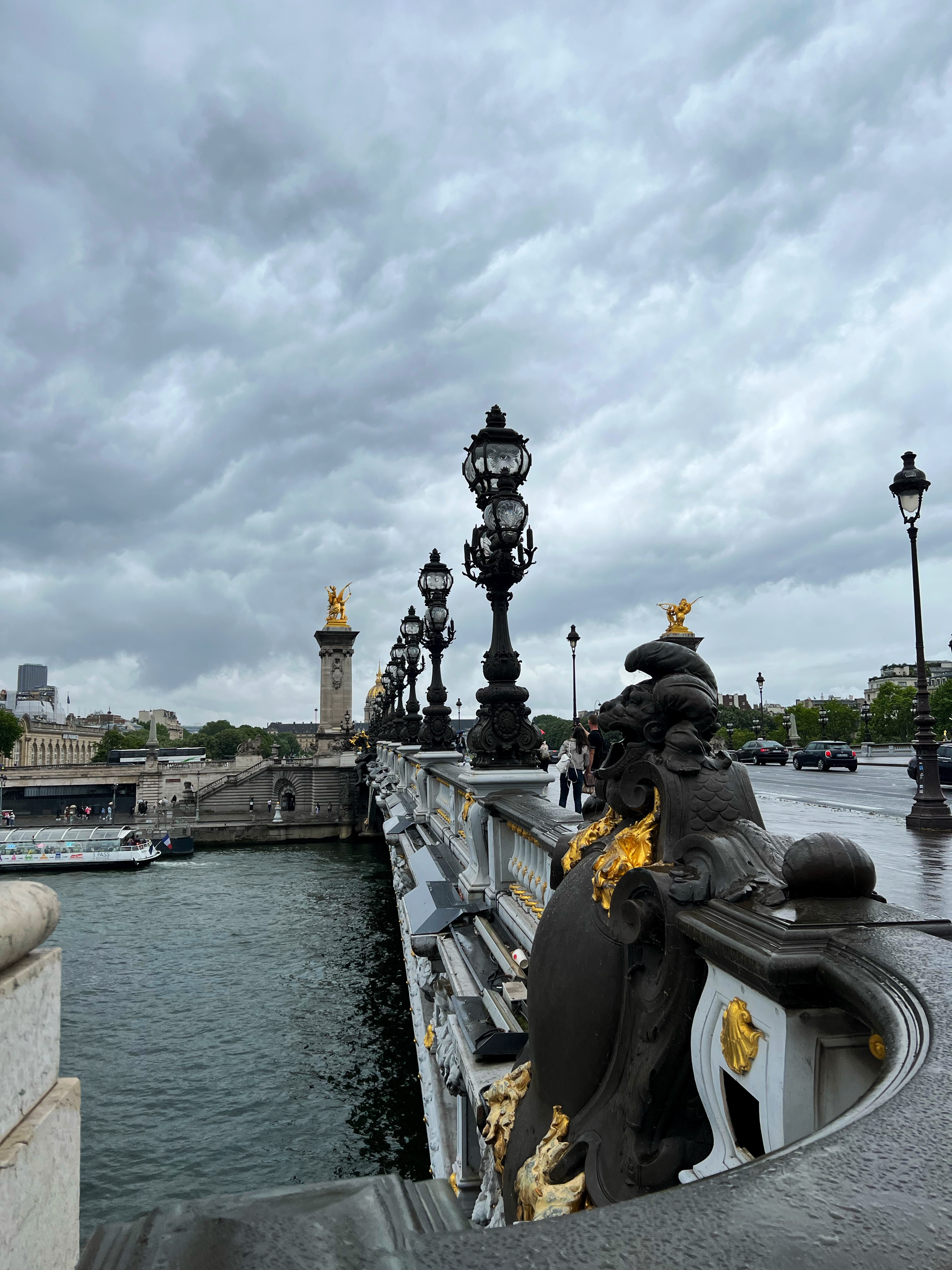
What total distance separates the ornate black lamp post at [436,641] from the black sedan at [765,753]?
29.1 m

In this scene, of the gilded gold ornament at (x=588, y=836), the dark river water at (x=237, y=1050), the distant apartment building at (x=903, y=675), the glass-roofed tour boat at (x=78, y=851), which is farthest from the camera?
the distant apartment building at (x=903, y=675)

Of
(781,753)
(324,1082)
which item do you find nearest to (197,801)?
(781,753)

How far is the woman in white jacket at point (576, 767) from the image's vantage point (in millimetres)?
17172

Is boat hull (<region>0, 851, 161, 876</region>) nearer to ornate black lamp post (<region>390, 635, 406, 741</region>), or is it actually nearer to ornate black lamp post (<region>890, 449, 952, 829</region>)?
ornate black lamp post (<region>390, 635, 406, 741</region>)

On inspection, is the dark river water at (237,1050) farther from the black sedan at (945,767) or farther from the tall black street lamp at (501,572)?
the black sedan at (945,767)

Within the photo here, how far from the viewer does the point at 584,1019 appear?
3145 millimetres

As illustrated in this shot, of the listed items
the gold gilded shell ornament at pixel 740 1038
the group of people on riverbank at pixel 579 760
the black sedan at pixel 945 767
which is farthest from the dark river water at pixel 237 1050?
the black sedan at pixel 945 767

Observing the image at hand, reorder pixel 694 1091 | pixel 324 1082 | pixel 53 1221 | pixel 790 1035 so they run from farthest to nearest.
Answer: pixel 324 1082 < pixel 694 1091 < pixel 790 1035 < pixel 53 1221

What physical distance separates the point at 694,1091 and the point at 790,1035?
790 mm

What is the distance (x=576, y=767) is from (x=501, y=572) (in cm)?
1013

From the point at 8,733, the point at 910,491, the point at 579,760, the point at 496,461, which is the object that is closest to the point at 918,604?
the point at 910,491

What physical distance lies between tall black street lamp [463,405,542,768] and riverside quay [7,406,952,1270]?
227cm

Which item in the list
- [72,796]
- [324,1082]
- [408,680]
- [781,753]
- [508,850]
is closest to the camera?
[508,850]

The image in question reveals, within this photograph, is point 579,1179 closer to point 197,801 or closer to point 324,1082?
point 324,1082
